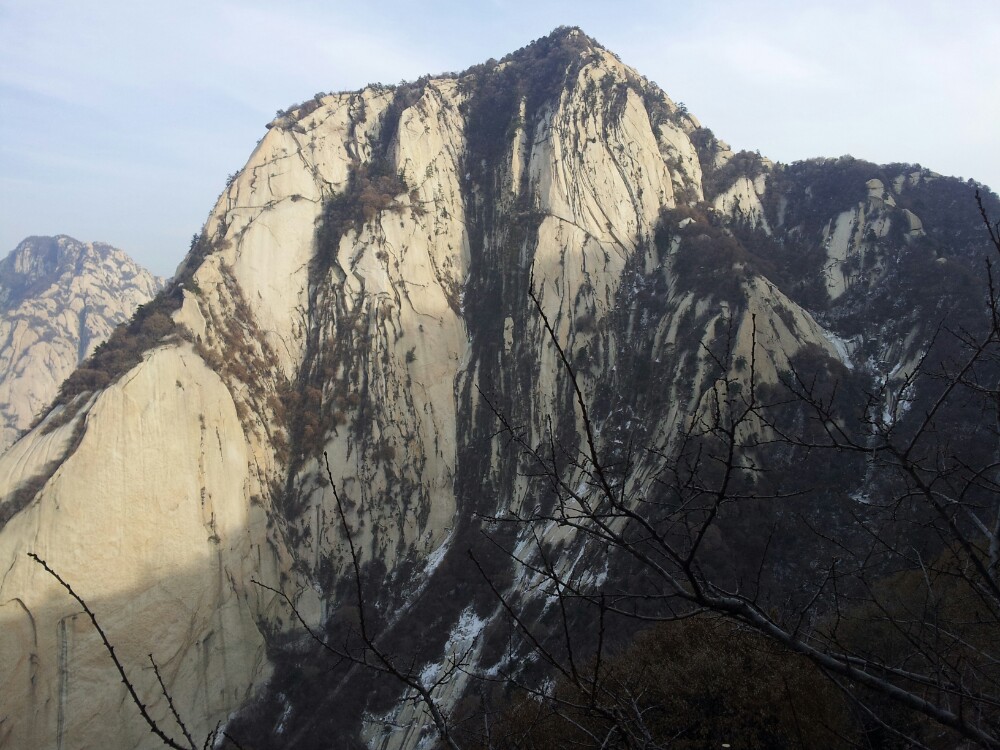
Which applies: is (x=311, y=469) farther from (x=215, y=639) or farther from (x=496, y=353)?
(x=496, y=353)

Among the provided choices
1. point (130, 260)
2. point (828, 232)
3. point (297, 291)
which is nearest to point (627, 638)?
point (297, 291)

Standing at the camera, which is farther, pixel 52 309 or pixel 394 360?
pixel 52 309

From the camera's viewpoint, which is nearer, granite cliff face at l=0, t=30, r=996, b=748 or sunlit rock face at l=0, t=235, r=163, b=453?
granite cliff face at l=0, t=30, r=996, b=748

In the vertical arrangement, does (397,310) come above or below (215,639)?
above

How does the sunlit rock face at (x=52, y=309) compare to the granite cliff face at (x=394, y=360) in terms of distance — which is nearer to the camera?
the granite cliff face at (x=394, y=360)
